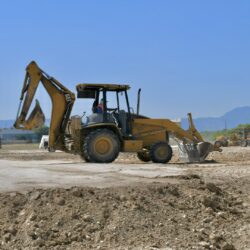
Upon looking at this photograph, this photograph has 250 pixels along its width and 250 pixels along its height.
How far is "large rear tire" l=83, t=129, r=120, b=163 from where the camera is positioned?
66.0 ft

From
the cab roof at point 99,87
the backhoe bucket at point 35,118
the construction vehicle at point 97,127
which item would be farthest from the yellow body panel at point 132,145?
the backhoe bucket at point 35,118

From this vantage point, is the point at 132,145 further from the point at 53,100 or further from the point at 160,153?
the point at 53,100

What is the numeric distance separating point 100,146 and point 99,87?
230 cm

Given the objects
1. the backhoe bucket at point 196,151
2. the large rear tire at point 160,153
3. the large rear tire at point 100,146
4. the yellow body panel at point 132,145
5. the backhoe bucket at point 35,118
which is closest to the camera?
the large rear tire at point 100,146

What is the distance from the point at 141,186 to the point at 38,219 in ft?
8.96

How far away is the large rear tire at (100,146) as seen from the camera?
2011cm

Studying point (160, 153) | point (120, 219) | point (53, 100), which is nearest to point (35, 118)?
point (53, 100)

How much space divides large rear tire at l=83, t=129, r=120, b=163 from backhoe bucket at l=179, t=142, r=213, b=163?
3406 millimetres

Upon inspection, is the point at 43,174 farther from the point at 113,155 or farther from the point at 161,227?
the point at 113,155

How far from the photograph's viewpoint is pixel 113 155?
20.4 metres

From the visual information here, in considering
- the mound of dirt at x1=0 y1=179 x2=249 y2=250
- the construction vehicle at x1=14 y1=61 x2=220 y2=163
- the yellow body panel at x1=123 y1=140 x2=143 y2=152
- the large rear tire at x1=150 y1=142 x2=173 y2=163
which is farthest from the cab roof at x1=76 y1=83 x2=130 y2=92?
the mound of dirt at x1=0 y1=179 x2=249 y2=250

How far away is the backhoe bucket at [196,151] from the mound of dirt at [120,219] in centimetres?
1108

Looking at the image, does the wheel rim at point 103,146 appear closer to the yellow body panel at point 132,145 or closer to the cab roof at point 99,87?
the yellow body panel at point 132,145

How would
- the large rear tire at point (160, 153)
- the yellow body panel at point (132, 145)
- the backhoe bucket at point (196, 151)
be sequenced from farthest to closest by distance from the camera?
the backhoe bucket at point (196, 151)
the large rear tire at point (160, 153)
the yellow body panel at point (132, 145)
